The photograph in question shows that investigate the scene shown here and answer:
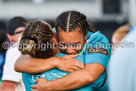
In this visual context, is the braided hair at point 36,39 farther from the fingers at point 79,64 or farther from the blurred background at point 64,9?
the blurred background at point 64,9

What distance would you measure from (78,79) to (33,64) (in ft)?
1.48

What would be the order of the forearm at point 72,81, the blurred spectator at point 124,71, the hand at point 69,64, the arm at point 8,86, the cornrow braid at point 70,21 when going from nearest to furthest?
the blurred spectator at point 124,71 < the forearm at point 72,81 < the hand at point 69,64 < the cornrow braid at point 70,21 < the arm at point 8,86

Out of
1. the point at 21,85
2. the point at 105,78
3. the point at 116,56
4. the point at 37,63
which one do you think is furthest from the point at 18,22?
the point at 116,56

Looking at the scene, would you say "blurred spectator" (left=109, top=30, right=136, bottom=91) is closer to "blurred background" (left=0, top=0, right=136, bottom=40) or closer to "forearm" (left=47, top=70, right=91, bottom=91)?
"forearm" (left=47, top=70, right=91, bottom=91)

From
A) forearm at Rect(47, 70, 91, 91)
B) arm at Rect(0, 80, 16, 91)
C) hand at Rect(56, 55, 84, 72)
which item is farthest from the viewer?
arm at Rect(0, 80, 16, 91)

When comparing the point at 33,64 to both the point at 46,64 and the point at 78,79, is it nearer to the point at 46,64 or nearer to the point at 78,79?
the point at 46,64

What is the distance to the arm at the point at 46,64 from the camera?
7.09 ft

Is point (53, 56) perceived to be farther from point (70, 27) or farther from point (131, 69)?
point (131, 69)

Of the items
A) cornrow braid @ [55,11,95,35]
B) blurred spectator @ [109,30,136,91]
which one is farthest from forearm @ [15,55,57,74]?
blurred spectator @ [109,30,136,91]

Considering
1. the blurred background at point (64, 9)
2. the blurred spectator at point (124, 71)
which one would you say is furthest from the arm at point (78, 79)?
the blurred background at point (64, 9)

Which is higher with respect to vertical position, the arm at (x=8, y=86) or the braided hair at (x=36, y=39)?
the braided hair at (x=36, y=39)

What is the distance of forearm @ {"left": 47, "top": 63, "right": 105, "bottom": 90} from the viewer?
2037mm

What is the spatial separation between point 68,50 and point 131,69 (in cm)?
103

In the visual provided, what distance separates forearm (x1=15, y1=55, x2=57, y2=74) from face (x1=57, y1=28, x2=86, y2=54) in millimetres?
149
